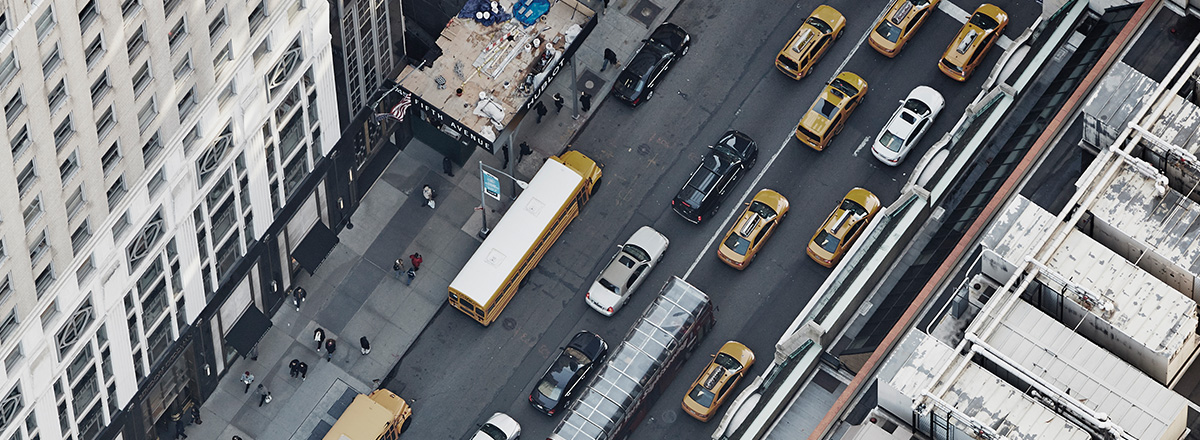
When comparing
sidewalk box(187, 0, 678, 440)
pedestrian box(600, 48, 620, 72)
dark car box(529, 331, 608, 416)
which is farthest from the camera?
pedestrian box(600, 48, 620, 72)

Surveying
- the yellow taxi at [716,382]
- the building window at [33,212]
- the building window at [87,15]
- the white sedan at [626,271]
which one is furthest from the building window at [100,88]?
the yellow taxi at [716,382]

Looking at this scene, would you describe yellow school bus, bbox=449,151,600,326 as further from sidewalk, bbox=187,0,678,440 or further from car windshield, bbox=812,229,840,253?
car windshield, bbox=812,229,840,253

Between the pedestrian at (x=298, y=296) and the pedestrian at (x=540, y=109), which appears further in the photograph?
the pedestrian at (x=540, y=109)

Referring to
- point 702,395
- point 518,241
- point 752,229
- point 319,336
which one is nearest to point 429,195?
point 518,241

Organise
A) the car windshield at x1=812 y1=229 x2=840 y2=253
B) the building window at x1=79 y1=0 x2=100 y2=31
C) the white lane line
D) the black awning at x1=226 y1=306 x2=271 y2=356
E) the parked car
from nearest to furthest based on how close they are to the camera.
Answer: the building window at x1=79 y1=0 x2=100 y2=31 → the parked car → the black awning at x1=226 y1=306 x2=271 y2=356 → the car windshield at x1=812 y1=229 x2=840 y2=253 → the white lane line

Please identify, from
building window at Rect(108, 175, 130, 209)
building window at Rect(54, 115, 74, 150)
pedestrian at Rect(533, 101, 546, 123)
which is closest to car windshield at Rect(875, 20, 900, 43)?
pedestrian at Rect(533, 101, 546, 123)

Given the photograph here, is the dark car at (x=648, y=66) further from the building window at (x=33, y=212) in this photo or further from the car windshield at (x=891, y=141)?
the building window at (x=33, y=212)
